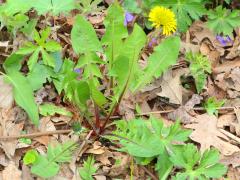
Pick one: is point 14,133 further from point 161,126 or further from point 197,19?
point 197,19

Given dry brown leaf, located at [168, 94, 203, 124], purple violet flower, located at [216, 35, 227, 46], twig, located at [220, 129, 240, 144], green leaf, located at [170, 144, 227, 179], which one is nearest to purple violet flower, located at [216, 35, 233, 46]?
purple violet flower, located at [216, 35, 227, 46]

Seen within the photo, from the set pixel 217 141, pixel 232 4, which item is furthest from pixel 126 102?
pixel 232 4

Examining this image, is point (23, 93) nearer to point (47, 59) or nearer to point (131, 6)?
point (47, 59)

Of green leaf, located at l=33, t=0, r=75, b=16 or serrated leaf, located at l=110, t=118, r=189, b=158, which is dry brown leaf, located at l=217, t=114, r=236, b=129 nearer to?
serrated leaf, located at l=110, t=118, r=189, b=158

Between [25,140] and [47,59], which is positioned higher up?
[47,59]

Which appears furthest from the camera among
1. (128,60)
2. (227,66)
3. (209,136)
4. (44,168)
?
(227,66)

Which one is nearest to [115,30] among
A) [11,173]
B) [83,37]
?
[83,37]

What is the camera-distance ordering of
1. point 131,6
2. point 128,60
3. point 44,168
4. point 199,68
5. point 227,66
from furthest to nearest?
point 131,6
point 227,66
point 199,68
point 128,60
point 44,168
